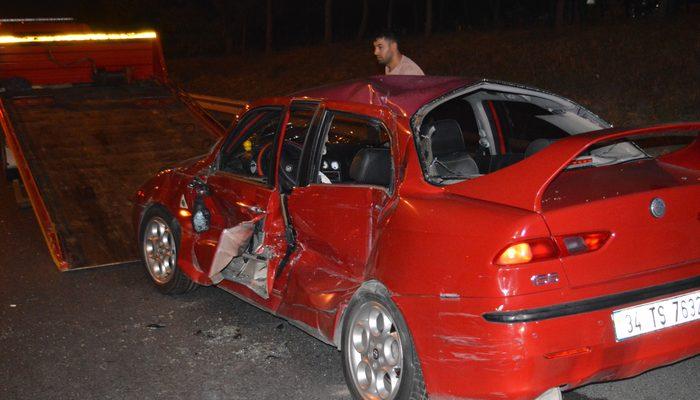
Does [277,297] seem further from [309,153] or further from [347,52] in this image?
[347,52]

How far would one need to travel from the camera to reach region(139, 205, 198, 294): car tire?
6457 millimetres

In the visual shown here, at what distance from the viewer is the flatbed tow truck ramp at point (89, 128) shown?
25.9 feet

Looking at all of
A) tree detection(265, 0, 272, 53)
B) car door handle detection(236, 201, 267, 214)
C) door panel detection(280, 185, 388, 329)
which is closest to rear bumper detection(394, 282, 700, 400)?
door panel detection(280, 185, 388, 329)

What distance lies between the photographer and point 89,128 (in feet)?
33.9

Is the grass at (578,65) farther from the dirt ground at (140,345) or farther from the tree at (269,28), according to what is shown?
the dirt ground at (140,345)

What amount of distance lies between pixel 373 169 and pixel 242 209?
1.37 m

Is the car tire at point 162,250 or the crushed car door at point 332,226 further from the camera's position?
the car tire at point 162,250

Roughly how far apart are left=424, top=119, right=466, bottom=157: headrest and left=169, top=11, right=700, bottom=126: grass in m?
8.43

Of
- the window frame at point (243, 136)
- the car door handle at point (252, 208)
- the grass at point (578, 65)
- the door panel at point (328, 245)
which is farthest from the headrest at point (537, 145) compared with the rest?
the grass at point (578, 65)

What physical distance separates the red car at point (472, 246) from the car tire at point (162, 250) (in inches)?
33.0

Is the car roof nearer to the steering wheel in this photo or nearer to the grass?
the steering wheel

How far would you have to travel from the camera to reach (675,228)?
3889 millimetres

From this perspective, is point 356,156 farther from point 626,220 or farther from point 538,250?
point 626,220

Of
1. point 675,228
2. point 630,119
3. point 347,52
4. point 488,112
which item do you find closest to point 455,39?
point 347,52
